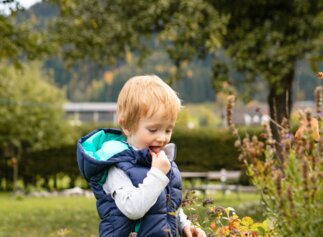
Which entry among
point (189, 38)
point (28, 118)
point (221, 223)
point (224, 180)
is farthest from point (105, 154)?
point (28, 118)

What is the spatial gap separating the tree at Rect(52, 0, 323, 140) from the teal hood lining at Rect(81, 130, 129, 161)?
12238mm

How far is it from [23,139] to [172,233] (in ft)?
104

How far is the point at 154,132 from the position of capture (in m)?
3.80

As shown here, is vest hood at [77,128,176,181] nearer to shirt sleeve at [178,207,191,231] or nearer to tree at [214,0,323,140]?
shirt sleeve at [178,207,191,231]

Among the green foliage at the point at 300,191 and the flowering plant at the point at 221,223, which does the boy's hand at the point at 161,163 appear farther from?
the green foliage at the point at 300,191

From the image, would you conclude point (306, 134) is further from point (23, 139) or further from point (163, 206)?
point (23, 139)

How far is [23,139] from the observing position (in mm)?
35219

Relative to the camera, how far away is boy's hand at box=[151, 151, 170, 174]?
3.70 m

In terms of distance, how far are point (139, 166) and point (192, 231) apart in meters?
0.44

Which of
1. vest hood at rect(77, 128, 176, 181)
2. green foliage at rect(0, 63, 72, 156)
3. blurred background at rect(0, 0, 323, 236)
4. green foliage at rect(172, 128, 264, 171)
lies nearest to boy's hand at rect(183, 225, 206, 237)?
vest hood at rect(77, 128, 176, 181)

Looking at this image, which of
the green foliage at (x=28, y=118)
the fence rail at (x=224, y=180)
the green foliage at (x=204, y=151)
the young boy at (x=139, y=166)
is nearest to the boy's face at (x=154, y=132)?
the young boy at (x=139, y=166)

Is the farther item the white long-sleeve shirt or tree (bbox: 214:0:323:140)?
tree (bbox: 214:0:323:140)

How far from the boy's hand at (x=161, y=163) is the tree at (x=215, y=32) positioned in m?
12.6

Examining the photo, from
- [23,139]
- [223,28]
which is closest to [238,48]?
[223,28]
